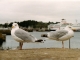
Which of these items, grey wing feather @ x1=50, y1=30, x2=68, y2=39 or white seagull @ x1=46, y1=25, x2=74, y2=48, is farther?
grey wing feather @ x1=50, y1=30, x2=68, y2=39

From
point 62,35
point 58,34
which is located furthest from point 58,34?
point 62,35

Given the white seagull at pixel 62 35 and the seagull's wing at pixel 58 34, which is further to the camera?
the seagull's wing at pixel 58 34

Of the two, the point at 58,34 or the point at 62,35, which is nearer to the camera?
the point at 62,35

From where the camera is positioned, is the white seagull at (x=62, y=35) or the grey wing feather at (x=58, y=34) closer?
the white seagull at (x=62, y=35)

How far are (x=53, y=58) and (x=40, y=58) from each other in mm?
519

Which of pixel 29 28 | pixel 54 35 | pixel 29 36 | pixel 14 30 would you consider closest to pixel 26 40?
pixel 29 36

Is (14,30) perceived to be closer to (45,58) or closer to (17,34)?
(17,34)

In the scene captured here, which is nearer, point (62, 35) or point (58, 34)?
point (62, 35)

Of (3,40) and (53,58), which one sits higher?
(53,58)

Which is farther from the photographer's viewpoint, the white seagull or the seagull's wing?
the seagull's wing

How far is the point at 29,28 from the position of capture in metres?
150

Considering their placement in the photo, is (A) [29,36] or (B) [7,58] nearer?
(B) [7,58]

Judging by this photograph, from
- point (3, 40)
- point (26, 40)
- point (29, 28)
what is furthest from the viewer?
point (29, 28)

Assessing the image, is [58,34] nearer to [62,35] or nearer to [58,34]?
[58,34]
